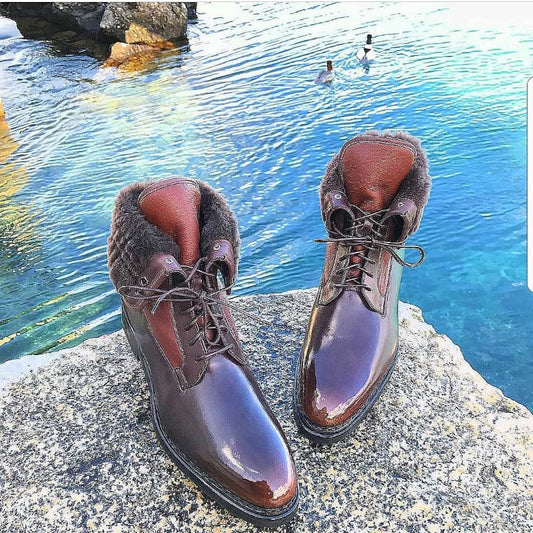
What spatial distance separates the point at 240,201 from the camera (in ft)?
19.6

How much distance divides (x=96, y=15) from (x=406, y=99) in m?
9.15

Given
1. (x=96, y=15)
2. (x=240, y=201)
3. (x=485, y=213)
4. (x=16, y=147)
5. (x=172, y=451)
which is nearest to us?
(x=172, y=451)

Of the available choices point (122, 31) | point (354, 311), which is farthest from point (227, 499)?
point (122, 31)

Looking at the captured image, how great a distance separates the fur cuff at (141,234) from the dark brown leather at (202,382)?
0.04 m

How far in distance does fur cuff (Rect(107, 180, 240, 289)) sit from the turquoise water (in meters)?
2.21

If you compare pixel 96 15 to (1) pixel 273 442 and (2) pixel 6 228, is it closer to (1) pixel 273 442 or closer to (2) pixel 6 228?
(2) pixel 6 228

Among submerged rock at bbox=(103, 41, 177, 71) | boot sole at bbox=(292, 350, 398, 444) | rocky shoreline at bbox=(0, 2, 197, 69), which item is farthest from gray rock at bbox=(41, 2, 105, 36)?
boot sole at bbox=(292, 350, 398, 444)

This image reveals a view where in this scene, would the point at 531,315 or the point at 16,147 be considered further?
the point at 16,147

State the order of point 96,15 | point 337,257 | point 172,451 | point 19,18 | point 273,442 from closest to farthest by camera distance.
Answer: point 273,442
point 172,451
point 337,257
point 96,15
point 19,18

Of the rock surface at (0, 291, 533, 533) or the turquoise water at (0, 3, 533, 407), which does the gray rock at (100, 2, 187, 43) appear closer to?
the turquoise water at (0, 3, 533, 407)

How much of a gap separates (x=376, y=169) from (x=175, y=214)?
88cm

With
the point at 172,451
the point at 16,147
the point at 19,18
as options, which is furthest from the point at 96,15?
the point at 172,451

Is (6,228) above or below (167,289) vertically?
below

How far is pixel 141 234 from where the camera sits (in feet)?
6.71
